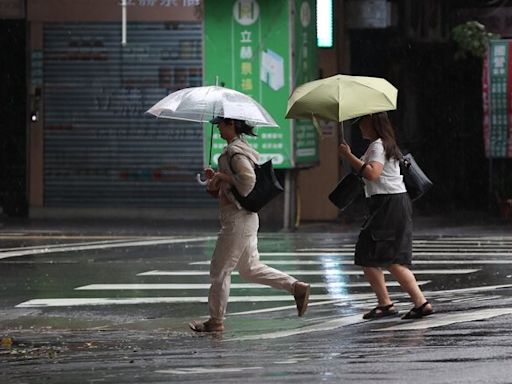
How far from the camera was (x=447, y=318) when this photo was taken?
11227 mm

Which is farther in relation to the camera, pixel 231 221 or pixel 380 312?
pixel 380 312

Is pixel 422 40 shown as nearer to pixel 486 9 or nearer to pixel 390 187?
pixel 486 9

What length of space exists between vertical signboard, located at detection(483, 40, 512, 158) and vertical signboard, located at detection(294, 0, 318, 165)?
122 inches

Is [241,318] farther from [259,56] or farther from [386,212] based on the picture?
[259,56]

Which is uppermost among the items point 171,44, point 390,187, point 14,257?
point 171,44

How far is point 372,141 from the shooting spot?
11250mm

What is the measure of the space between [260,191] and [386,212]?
116cm

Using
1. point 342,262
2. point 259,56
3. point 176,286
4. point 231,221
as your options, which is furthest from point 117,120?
point 231,221

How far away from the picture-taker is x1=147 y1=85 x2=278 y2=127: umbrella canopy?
1086cm

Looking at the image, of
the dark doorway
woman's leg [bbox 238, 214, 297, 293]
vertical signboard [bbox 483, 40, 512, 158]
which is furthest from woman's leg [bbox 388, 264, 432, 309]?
the dark doorway

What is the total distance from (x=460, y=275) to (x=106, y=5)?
34.9 feet

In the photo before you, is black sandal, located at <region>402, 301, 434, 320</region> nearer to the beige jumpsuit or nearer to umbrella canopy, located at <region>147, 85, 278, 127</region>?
the beige jumpsuit

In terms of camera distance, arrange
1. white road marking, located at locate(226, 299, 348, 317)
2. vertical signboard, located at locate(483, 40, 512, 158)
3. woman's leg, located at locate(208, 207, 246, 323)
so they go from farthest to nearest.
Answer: vertical signboard, located at locate(483, 40, 512, 158) < white road marking, located at locate(226, 299, 348, 317) < woman's leg, located at locate(208, 207, 246, 323)

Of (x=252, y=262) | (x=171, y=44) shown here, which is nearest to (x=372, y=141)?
(x=252, y=262)
